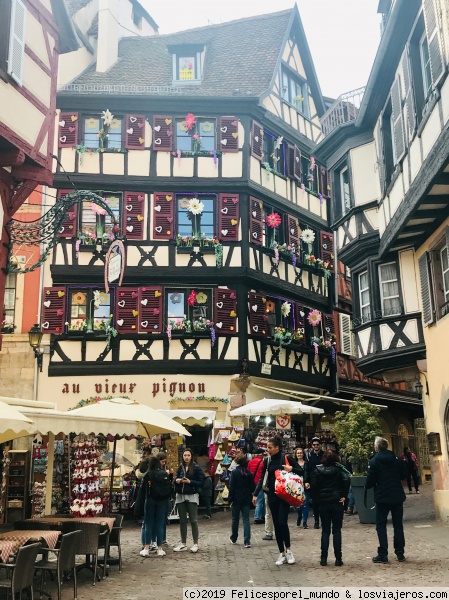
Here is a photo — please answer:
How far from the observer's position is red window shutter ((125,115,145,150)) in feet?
75.7

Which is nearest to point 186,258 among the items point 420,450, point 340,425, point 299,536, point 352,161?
point 352,161

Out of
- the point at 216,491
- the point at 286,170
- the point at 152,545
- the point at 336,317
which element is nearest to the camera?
the point at 152,545

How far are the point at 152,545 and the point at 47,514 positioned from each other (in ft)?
6.05

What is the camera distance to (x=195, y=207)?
22.9 m

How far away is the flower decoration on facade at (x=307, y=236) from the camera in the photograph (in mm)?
25531

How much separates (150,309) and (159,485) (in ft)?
36.9

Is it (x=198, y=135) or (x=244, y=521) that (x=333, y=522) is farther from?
(x=198, y=135)

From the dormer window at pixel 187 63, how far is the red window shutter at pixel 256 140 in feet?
10.8

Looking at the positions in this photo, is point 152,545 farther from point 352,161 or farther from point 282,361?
point 282,361

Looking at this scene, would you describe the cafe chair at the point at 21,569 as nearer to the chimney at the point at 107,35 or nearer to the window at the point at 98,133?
the window at the point at 98,133

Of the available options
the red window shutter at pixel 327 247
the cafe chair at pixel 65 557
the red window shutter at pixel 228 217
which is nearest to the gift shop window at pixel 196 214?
the red window shutter at pixel 228 217

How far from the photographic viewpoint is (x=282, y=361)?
23.6 m

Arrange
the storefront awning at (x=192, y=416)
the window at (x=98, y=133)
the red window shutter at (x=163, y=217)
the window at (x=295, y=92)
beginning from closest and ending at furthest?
the storefront awning at (x=192, y=416) → the red window shutter at (x=163, y=217) → the window at (x=98, y=133) → the window at (x=295, y=92)

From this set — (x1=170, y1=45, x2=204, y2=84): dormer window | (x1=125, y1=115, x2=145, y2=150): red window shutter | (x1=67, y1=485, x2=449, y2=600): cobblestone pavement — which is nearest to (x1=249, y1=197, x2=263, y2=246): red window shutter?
(x1=125, y1=115, x2=145, y2=150): red window shutter
